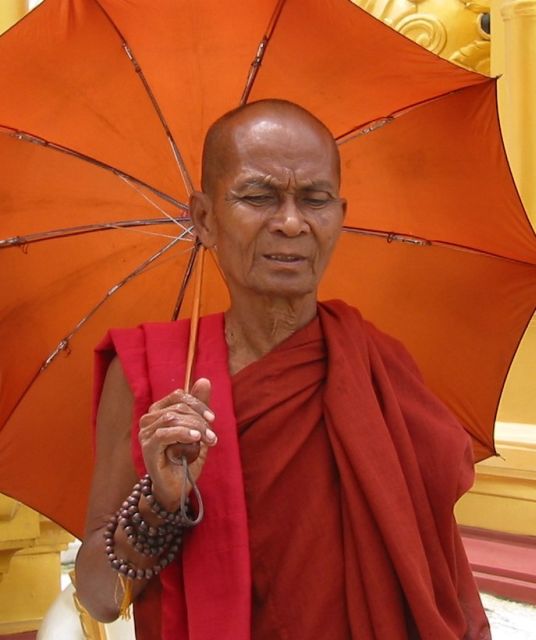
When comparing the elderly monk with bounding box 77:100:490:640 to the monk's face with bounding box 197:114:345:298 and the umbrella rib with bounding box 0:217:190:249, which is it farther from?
the umbrella rib with bounding box 0:217:190:249

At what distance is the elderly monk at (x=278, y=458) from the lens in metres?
1.76

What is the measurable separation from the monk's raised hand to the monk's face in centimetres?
25

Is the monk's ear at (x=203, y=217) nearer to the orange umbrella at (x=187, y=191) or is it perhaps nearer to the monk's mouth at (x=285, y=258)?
the monk's mouth at (x=285, y=258)

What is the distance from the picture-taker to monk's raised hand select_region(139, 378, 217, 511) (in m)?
1.65

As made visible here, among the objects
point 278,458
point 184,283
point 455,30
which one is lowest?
point 278,458

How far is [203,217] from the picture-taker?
6.49ft

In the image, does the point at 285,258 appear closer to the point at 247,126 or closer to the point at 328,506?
the point at 247,126

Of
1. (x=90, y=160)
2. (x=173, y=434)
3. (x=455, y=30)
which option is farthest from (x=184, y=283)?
(x=455, y=30)

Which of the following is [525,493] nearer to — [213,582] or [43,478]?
[43,478]

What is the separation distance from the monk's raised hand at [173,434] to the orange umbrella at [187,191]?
64 cm

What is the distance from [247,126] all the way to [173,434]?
547 millimetres

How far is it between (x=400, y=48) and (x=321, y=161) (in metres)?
0.44

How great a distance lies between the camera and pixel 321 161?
1.86 m

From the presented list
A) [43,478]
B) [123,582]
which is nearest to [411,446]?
[123,582]
